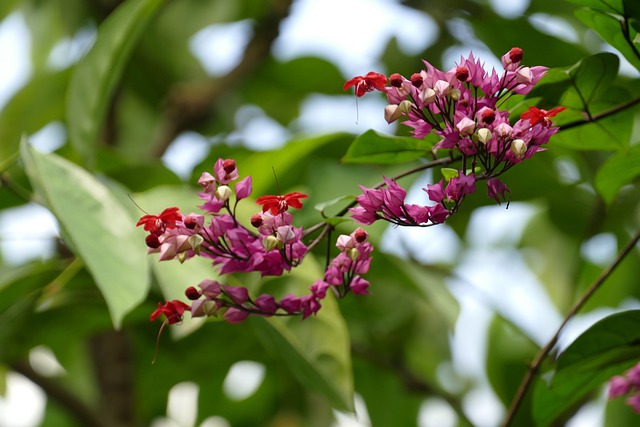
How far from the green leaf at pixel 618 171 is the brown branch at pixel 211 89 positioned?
64 cm

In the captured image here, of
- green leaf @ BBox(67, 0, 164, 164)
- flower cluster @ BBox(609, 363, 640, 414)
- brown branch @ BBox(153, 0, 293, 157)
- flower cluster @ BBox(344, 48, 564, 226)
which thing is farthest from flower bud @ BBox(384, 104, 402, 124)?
brown branch @ BBox(153, 0, 293, 157)

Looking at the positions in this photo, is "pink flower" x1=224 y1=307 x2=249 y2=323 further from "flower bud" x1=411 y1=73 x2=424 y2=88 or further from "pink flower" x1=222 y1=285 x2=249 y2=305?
"flower bud" x1=411 y1=73 x2=424 y2=88

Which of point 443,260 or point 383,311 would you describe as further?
point 443,260

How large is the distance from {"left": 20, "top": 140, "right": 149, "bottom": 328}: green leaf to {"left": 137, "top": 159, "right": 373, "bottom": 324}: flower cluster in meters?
0.08

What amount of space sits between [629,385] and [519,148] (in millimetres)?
251

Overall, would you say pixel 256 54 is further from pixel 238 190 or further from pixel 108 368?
pixel 238 190

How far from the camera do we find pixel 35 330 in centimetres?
84

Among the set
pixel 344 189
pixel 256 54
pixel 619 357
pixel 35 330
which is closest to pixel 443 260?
pixel 256 54

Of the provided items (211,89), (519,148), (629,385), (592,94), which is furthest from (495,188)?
(211,89)

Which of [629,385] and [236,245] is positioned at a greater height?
[236,245]

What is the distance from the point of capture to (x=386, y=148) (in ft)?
1.47

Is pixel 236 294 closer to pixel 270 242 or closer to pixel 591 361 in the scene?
pixel 270 242

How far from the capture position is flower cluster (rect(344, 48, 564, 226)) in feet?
1.20

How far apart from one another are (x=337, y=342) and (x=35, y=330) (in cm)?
35
